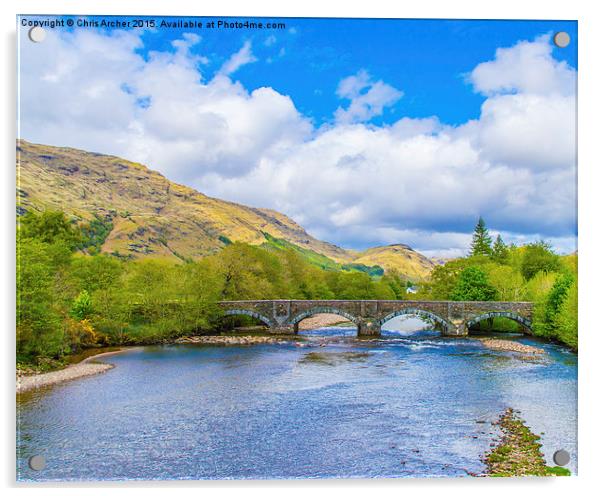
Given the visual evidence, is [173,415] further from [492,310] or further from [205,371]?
[492,310]

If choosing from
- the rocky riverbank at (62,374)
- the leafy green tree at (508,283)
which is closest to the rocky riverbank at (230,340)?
the rocky riverbank at (62,374)

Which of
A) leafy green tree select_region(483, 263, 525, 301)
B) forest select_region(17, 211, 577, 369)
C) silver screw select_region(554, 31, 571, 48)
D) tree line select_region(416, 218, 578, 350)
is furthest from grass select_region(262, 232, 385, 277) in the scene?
silver screw select_region(554, 31, 571, 48)

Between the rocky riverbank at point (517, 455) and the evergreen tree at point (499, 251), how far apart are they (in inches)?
1195

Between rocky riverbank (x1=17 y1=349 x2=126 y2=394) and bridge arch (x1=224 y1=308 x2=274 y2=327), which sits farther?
bridge arch (x1=224 y1=308 x2=274 y2=327)

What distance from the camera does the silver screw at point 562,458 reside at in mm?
7188

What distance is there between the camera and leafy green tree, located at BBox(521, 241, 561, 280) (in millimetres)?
27220

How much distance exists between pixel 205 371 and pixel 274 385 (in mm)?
3106

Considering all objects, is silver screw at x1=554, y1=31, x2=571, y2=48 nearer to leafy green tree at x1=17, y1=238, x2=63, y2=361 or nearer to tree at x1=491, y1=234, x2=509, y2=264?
leafy green tree at x1=17, y1=238, x2=63, y2=361

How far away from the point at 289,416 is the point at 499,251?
38255 mm

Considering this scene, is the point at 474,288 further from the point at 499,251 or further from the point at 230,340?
the point at 499,251

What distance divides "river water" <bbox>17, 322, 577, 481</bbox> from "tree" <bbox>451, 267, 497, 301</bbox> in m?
12.1

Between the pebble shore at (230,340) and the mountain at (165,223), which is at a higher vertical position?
the mountain at (165,223)

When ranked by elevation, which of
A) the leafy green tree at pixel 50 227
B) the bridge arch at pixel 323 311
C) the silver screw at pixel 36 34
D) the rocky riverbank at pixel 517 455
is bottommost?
the bridge arch at pixel 323 311

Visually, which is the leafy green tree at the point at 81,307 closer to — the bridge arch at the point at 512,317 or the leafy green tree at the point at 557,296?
the bridge arch at the point at 512,317
